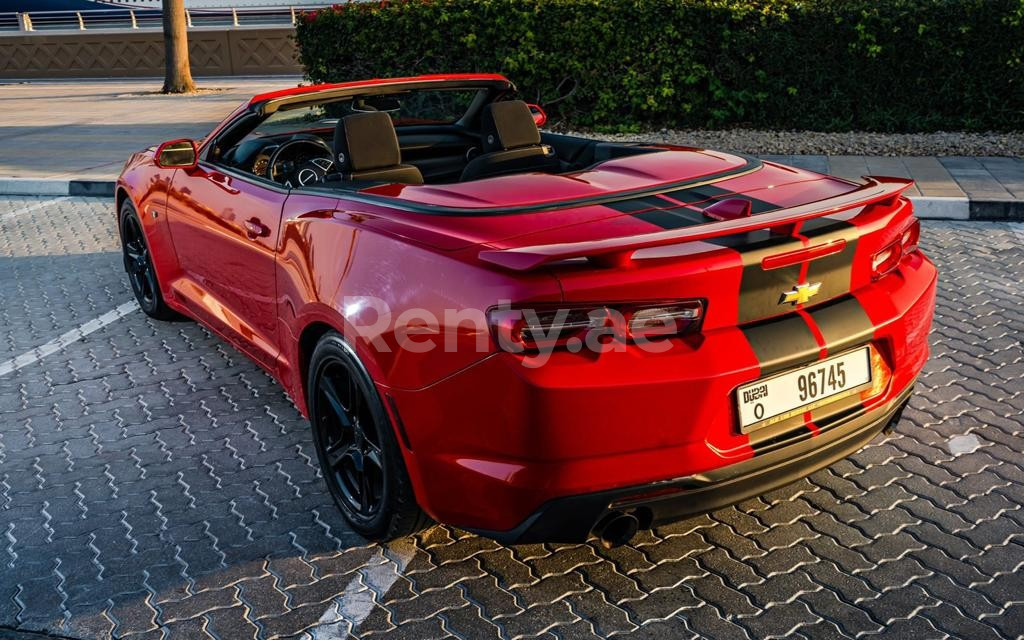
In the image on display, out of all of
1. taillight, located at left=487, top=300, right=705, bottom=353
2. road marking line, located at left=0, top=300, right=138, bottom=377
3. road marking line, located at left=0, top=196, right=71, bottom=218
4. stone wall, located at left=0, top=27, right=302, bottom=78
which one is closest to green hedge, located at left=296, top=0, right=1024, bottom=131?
road marking line, located at left=0, top=196, right=71, bottom=218

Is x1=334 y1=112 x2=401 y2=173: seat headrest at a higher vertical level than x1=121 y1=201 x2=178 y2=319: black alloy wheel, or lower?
higher

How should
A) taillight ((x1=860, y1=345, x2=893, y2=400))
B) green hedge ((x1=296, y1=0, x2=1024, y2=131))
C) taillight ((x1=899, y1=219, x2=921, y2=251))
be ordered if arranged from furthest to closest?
green hedge ((x1=296, y1=0, x2=1024, y2=131)) → taillight ((x1=899, y1=219, x2=921, y2=251)) → taillight ((x1=860, y1=345, x2=893, y2=400))

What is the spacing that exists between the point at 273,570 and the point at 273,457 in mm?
932

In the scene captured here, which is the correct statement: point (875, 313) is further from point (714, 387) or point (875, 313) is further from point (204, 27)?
point (204, 27)

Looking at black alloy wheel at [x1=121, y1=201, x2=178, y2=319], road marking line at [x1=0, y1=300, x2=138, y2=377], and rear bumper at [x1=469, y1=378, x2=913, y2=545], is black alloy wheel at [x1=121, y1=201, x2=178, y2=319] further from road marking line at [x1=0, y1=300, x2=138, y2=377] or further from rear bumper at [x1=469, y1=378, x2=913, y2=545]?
rear bumper at [x1=469, y1=378, x2=913, y2=545]

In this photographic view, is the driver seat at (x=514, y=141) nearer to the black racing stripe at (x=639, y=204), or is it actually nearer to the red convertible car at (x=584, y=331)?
the red convertible car at (x=584, y=331)

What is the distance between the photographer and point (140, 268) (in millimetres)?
6035

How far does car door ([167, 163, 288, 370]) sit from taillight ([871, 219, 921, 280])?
2.13 metres

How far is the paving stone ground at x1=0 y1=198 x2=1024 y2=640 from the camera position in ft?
9.79

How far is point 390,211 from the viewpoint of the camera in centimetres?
324

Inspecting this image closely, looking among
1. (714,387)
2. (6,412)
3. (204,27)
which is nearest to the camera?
(714,387)

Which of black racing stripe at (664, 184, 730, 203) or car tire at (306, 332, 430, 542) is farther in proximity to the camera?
black racing stripe at (664, 184, 730, 203)

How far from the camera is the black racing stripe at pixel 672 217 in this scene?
3.01 metres

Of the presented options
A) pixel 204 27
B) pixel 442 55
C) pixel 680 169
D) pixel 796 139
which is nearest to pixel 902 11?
pixel 796 139
